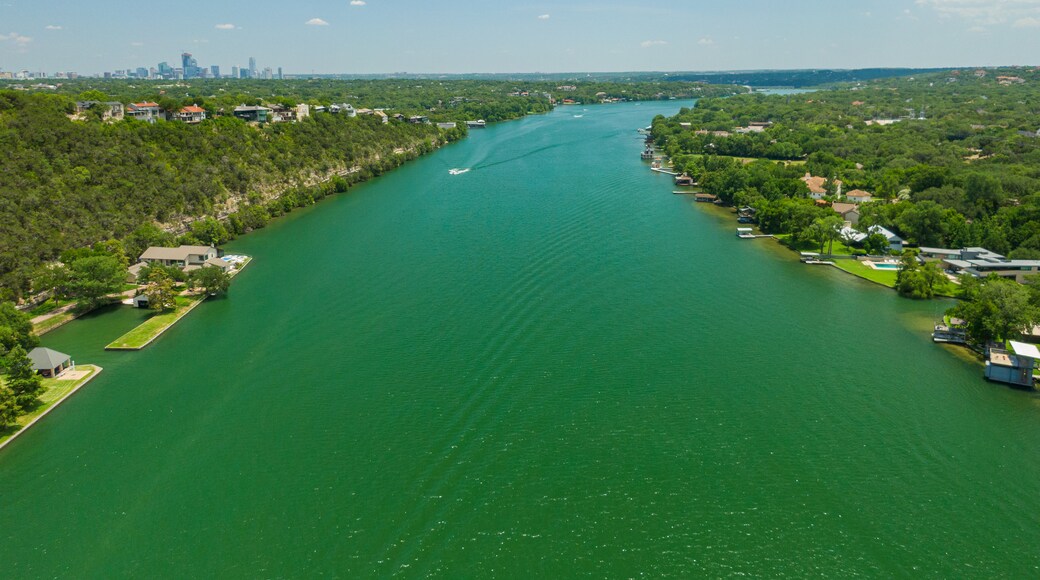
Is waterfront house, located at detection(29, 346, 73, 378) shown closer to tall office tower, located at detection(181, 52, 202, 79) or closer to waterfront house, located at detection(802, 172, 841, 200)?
waterfront house, located at detection(802, 172, 841, 200)

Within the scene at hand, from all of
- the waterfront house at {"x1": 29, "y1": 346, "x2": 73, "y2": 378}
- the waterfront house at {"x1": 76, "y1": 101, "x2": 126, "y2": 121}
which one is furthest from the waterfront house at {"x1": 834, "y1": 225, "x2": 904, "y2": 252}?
the waterfront house at {"x1": 76, "y1": 101, "x2": 126, "y2": 121}

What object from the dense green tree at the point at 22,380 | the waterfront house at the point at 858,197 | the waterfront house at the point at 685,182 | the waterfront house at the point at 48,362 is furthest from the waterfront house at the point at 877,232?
the dense green tree at the point at 22,380

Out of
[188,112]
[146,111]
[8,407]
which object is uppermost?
[188,112]

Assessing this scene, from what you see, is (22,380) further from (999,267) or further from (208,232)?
(999,267)

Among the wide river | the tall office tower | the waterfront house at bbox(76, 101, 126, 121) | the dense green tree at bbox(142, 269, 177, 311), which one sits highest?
the tall office tower

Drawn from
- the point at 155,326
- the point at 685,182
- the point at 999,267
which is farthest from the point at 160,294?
the point at 685,182

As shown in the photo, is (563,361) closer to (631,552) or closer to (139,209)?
(631,552)

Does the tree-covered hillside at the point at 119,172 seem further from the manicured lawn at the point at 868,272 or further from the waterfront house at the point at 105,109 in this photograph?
the manicured lawn at the point at 868,272
